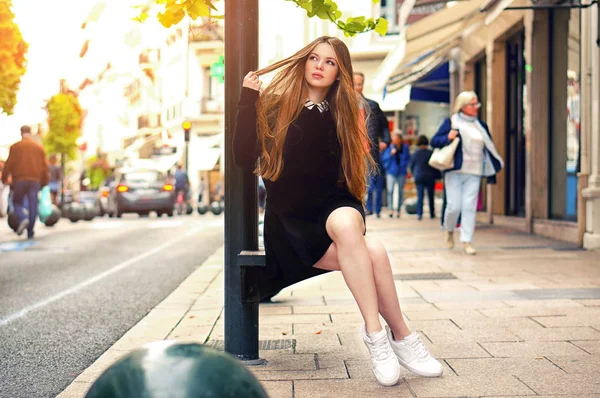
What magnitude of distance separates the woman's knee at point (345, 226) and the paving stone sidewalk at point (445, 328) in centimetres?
59

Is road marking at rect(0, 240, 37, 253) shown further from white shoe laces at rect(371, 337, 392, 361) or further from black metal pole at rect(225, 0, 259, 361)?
white shoe laces at rect(371, 337, 392, 361)

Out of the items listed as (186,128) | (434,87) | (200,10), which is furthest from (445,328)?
(186,128)

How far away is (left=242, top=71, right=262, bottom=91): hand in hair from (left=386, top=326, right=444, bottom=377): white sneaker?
1263mm

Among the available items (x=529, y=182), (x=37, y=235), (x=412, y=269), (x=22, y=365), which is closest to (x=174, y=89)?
(x=37, y=235)

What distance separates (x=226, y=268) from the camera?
160 inches

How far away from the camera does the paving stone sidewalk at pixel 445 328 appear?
3582 mm

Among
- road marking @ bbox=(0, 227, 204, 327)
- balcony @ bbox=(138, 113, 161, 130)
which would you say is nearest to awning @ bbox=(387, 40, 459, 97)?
road marking @ bbox=(0, 227, 204, 327)

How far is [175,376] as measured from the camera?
1.77 meters

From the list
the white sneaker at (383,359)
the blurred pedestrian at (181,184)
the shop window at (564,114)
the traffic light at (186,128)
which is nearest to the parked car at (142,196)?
the traffic light at (186,128)

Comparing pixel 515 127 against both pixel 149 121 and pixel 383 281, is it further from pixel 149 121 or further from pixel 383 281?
pixel 149 121

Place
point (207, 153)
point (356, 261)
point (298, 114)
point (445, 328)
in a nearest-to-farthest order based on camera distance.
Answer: point (356, 261)
point (298, 114)
point (445, 328)
point (207, 153)

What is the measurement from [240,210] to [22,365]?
1.38 meters

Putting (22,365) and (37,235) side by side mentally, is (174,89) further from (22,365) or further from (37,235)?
(22,365)

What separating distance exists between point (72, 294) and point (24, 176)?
7594 millimetres
